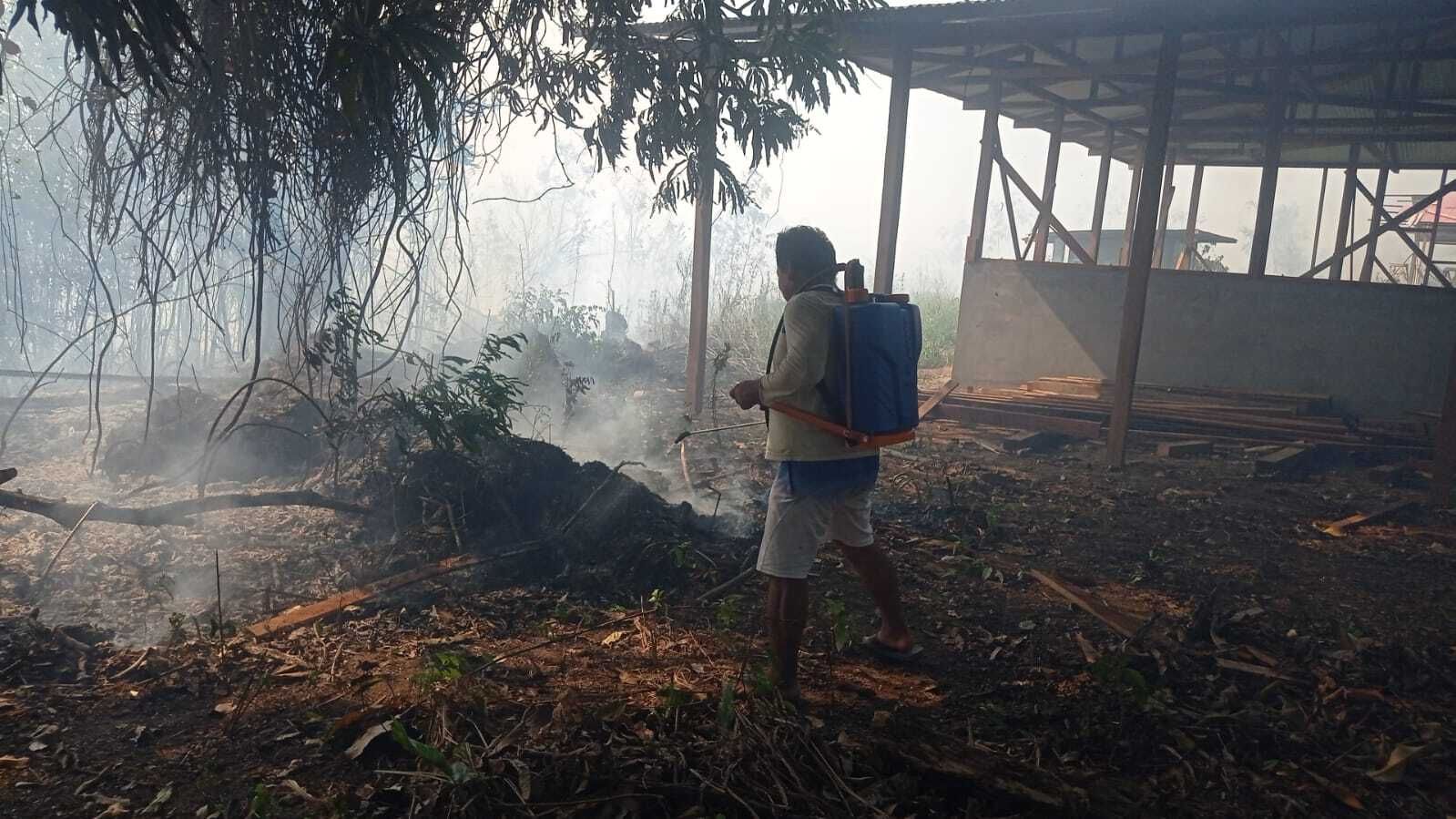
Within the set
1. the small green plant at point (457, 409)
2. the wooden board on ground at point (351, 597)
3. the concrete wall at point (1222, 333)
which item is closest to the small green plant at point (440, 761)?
the wooden board on ground at point (351, 597)

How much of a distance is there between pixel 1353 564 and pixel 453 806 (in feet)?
19.4

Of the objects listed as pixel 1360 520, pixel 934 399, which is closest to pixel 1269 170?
pixel 934 399

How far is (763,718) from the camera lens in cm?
304

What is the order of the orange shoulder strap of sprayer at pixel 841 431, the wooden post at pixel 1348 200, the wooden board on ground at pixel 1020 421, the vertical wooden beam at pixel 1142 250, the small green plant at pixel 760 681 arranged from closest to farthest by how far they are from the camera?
the small green plant at pixel 760 681, the orange shoulder strap of sprayer at pixel 841 431, the vertical wooden beam at pixel 1142 250, the wooden board on ground at pixel 1020 421, the wooden post at pixel 1348 200

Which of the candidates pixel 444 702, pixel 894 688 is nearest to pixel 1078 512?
pixel 894 688

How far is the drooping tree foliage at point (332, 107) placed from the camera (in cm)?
338

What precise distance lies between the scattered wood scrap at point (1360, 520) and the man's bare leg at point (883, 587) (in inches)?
173

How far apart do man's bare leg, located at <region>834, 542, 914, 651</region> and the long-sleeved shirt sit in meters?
0.56

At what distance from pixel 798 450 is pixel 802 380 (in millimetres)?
282

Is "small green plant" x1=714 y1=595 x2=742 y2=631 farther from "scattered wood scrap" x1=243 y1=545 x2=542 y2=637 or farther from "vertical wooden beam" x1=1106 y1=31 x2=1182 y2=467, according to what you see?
"vertical wooden beam" x1=1106 y1=31 x2=1182 y2=467

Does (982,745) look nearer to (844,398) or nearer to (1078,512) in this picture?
(844,398)

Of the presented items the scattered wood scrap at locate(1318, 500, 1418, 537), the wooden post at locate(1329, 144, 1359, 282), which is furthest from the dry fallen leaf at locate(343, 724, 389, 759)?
the wooden post at locate(1329, 144, 1359, 282)

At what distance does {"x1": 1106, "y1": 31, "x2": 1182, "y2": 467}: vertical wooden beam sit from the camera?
796 cm

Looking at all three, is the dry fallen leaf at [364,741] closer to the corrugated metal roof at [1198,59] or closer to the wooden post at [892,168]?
the corrugated metal roof at [1198,59]
